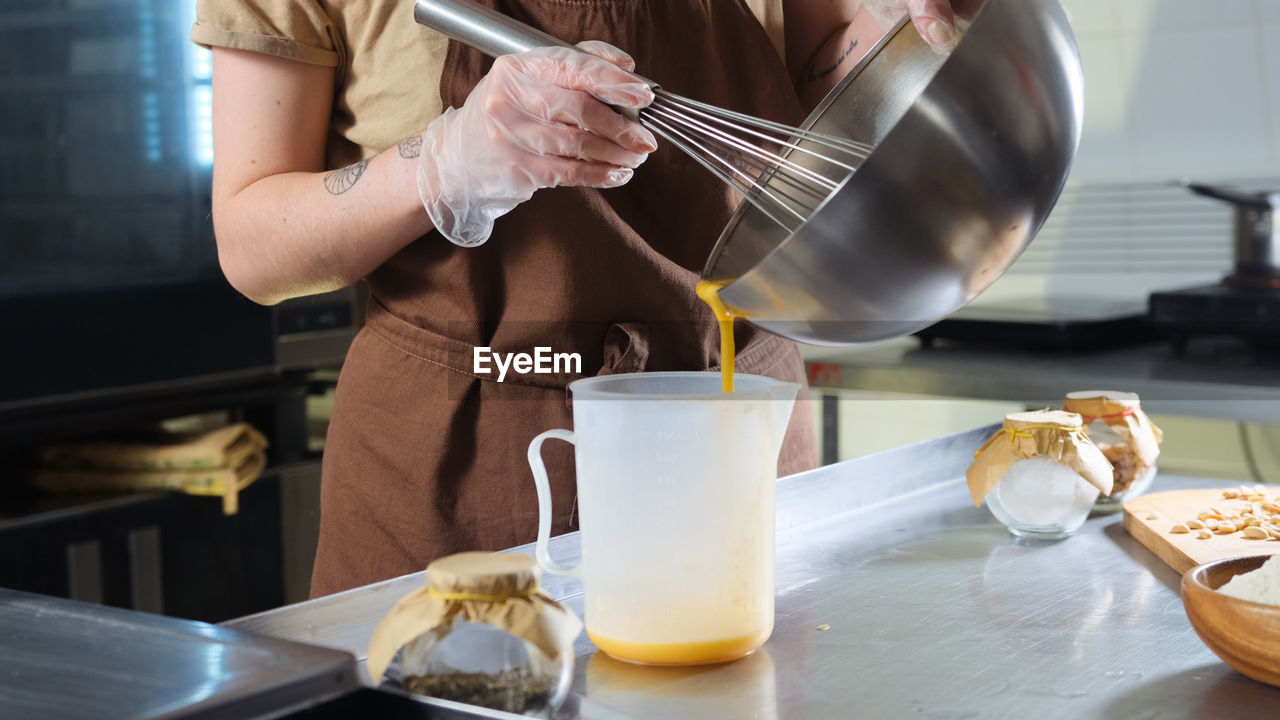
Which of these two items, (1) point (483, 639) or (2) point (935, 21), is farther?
(2) point (935, 21)

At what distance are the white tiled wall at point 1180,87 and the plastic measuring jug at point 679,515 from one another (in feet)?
6.11

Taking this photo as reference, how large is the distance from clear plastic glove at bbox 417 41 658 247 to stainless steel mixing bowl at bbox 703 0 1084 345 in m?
0.15

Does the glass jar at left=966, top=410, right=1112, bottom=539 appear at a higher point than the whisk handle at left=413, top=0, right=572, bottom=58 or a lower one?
lower

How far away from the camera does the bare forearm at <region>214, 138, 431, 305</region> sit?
2.54 ft

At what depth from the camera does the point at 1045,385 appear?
165cm

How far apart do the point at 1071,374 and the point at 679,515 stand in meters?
1.27

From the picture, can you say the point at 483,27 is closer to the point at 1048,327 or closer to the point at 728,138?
the point at 728,138

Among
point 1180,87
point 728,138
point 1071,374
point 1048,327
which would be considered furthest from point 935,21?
point 1180,87

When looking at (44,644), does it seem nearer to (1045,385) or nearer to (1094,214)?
(1045,385)

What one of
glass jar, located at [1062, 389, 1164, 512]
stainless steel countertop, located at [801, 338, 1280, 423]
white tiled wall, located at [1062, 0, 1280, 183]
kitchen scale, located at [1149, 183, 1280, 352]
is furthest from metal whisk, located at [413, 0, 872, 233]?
white tiled wall, located at [1062, 0, 1280, 183]

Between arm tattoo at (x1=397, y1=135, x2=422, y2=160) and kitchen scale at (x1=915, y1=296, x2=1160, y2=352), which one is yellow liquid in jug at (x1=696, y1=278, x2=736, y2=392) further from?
kitchen scale at (x1=915, y1=296, x2=1160, y2=352)

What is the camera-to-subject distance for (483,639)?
43 centimetres

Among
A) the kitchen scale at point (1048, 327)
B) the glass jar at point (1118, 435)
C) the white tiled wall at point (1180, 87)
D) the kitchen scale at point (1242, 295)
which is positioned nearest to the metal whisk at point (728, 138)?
the glass jar at point (1118, 435)

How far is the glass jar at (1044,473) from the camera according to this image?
0.72m
